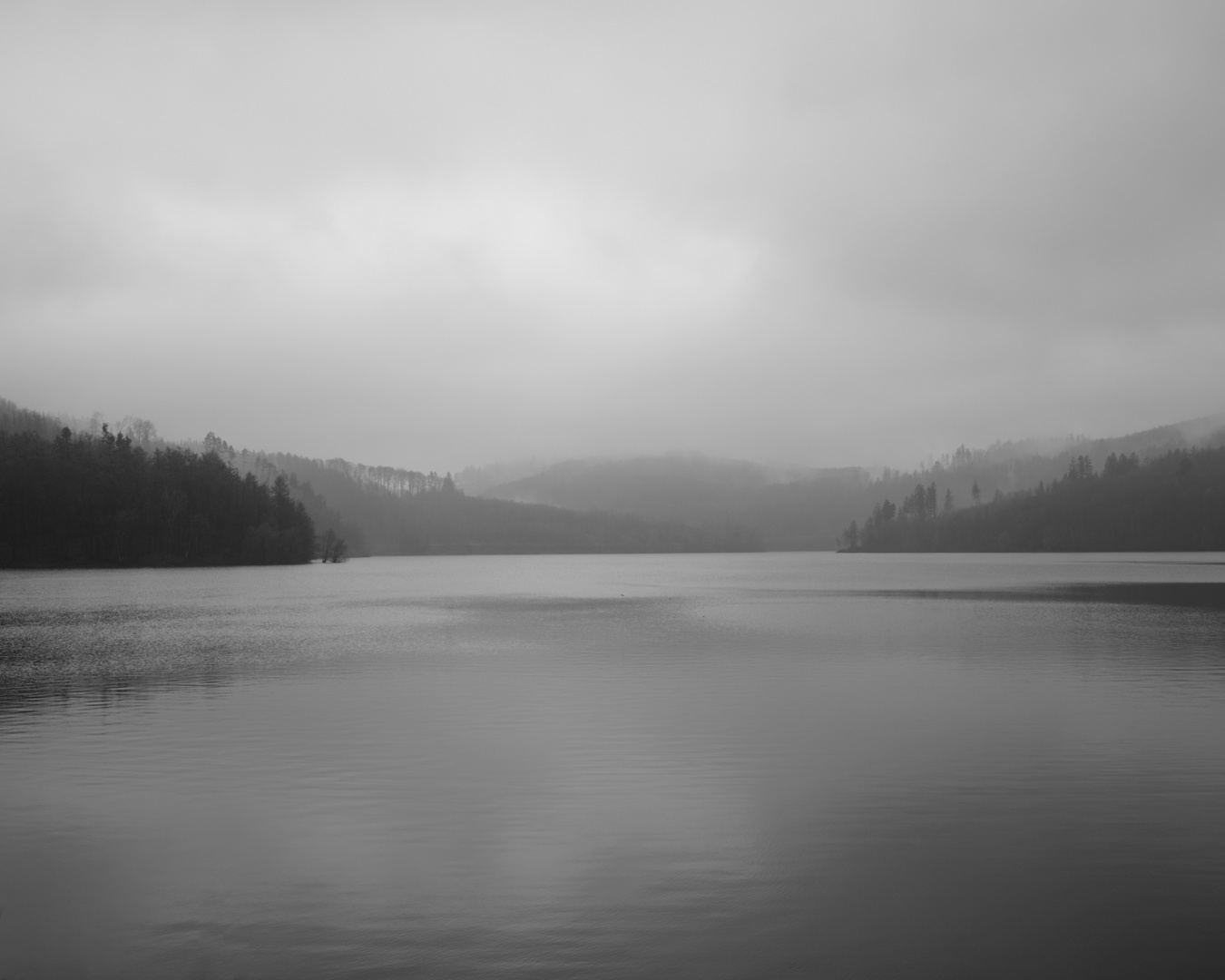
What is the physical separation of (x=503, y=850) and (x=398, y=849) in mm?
1749

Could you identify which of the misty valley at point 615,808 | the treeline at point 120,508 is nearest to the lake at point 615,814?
the misty valley at point 615,808

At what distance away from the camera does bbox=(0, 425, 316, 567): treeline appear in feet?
526

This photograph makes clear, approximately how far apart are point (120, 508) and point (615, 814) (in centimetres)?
17068

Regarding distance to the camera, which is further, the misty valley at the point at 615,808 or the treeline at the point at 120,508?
the treeline at the point at 120,508

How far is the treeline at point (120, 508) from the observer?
160375 millimetres

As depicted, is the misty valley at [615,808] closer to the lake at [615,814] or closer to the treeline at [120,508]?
the lake at [615,814]

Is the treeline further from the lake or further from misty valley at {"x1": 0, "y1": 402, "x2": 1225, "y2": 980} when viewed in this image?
the lake

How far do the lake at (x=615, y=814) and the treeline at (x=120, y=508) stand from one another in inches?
5314

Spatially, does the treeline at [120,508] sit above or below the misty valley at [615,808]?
above

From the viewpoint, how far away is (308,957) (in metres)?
12.2

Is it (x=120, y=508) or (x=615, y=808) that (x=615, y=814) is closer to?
(x=615, y=808)

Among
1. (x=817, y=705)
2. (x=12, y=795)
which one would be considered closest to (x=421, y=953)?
(x=12, y=795)

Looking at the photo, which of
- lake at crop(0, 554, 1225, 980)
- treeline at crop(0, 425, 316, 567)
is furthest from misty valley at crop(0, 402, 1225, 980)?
treeline at crop(0, 425, 316, 567)

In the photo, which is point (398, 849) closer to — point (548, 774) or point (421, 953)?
point (421, 953)
